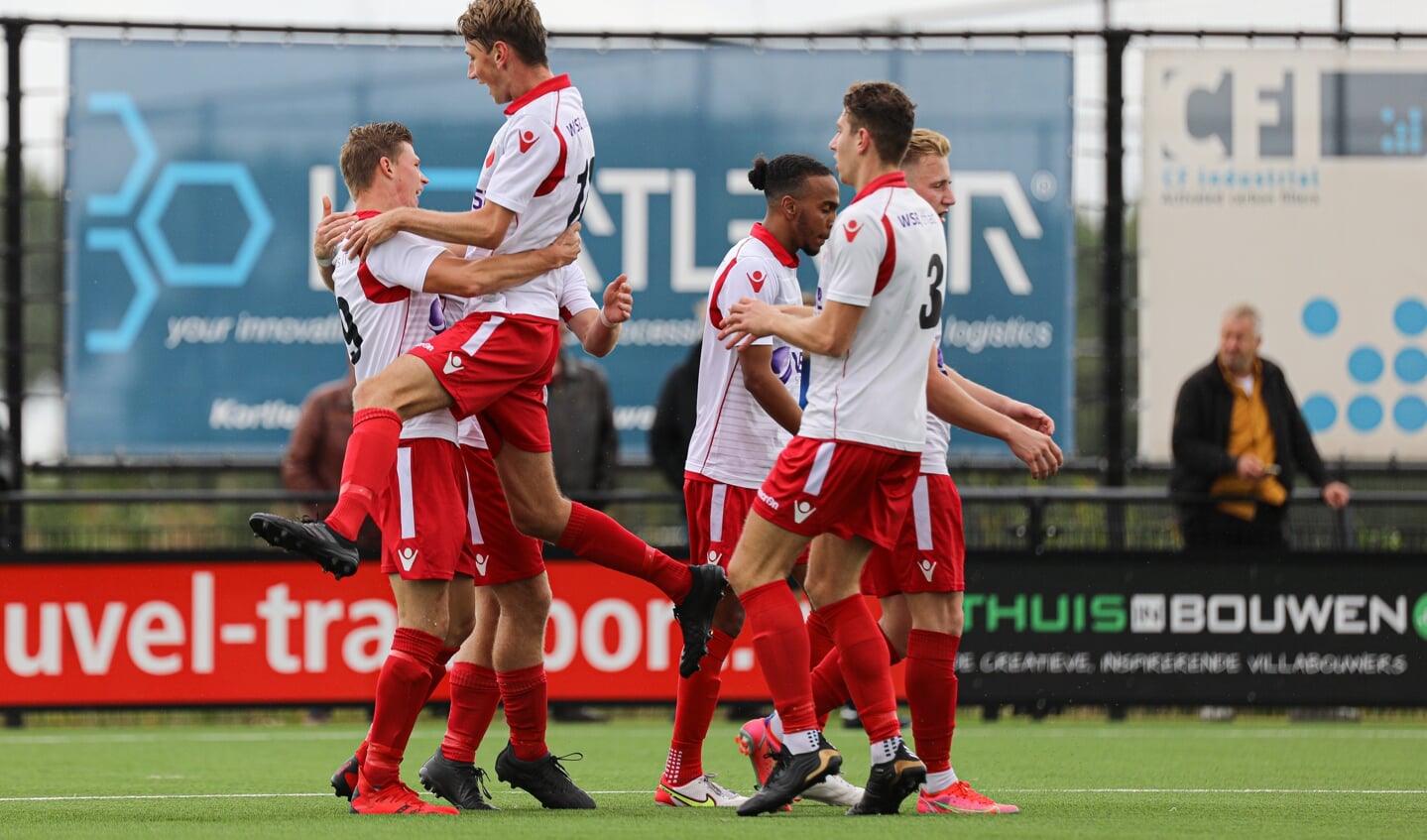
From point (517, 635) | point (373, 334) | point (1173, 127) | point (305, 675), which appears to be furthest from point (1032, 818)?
point (1173, 127)

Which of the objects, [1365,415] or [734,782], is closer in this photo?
[734,782]

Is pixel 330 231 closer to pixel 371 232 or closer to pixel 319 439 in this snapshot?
pixel 371 232

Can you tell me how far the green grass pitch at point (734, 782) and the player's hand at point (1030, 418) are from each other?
1.27 metres

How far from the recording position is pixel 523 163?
656cm

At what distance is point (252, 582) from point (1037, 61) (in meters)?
5.52

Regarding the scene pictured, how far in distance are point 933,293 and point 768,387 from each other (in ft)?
2.65

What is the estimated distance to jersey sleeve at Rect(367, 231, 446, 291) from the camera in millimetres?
6527

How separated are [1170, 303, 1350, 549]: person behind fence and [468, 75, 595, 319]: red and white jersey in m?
5.68

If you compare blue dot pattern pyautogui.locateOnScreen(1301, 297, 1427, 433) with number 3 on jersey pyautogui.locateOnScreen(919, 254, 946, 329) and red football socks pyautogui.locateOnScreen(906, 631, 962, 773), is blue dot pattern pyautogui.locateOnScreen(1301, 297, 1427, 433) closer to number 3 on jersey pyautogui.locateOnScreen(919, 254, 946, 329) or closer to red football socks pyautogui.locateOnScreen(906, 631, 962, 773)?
red football socks pyautogui.locateOnScreen(906, 631, 962, 773)

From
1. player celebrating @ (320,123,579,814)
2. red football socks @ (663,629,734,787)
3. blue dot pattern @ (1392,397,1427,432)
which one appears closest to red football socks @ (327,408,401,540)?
player celebrating @ (320,123,579,814)

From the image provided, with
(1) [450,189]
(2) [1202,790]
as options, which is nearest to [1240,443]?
(2) [1202,790]

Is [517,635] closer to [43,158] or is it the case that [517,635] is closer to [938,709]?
[938,709]

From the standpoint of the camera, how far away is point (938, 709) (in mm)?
6719

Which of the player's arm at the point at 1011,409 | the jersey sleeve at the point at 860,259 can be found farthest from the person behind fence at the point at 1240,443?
the jersey sleeve at the point at 860,259
